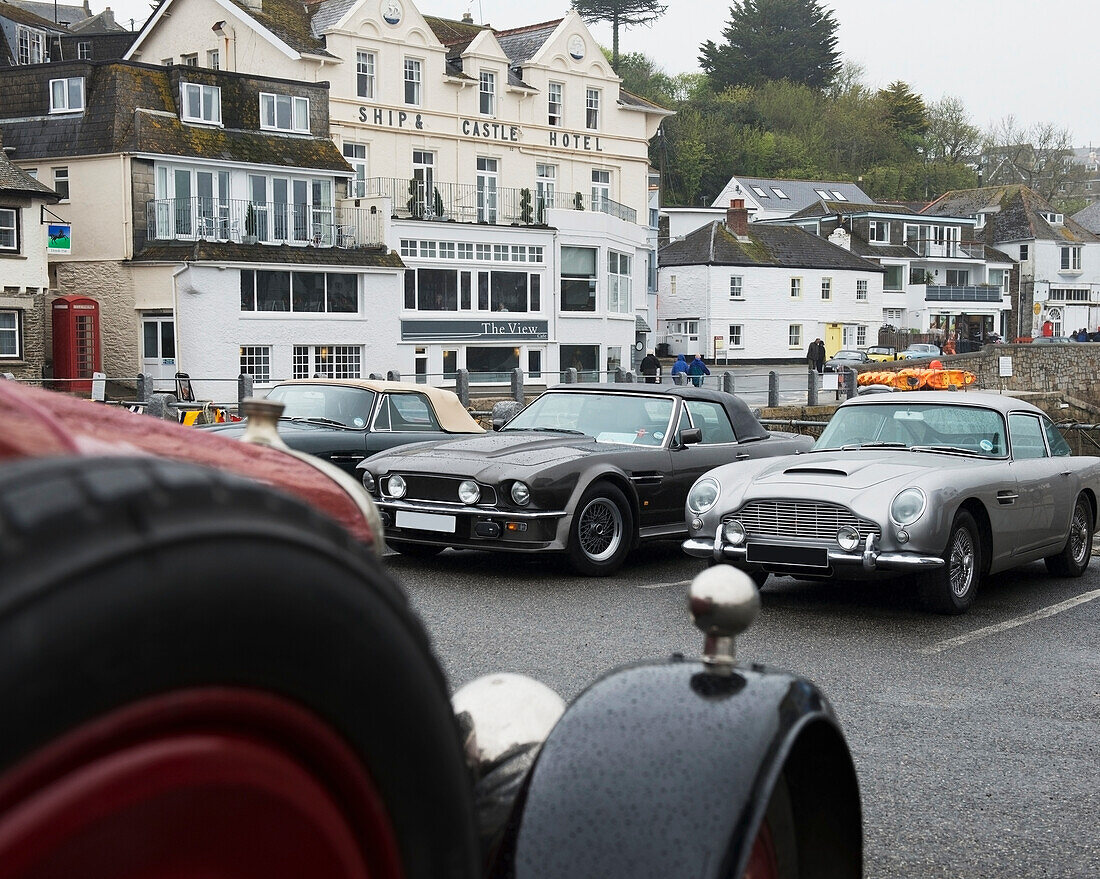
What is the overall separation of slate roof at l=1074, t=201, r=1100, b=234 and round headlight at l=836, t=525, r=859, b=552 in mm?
99314

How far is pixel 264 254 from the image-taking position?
1577 inches

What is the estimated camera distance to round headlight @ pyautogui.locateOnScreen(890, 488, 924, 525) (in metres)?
8.19

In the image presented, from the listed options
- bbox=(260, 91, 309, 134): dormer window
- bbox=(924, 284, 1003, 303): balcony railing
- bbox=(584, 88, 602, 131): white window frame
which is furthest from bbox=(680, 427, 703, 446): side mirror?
bbox=(924, 284, 1003, 303): balcony railing

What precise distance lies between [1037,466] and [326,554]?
9.21m

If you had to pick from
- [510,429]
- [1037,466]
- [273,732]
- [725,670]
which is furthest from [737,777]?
[510,429]

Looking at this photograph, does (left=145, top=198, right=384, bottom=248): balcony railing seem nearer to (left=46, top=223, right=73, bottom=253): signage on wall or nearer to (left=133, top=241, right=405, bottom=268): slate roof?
(left=133, top=241, right=405, bottom=268): slate roof

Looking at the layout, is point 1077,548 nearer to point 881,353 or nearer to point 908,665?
point 908,665

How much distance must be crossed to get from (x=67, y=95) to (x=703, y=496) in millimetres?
36864

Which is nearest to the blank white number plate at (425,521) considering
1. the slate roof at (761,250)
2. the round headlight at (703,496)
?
the round headlight at (703,496)

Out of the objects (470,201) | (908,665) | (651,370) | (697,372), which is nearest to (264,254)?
(470,201)

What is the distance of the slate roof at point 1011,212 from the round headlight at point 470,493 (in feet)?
274

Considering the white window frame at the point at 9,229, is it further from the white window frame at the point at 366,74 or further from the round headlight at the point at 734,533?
the round headlight at the point at 734,533

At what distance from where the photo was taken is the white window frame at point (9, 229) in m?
36.6

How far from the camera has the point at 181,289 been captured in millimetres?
38219
